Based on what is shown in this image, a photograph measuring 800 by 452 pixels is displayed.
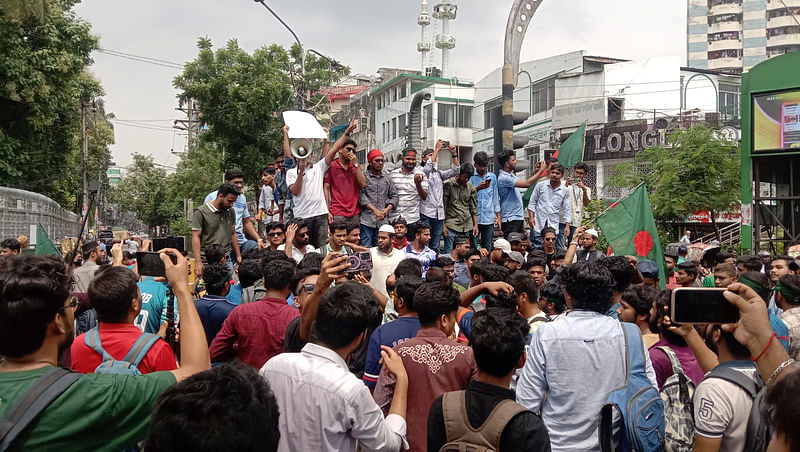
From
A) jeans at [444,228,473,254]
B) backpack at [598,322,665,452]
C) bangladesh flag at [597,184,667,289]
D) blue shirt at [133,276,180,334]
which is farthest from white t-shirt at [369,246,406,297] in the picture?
backpack at [598,322,665,452]

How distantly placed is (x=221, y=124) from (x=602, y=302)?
27.2 meters

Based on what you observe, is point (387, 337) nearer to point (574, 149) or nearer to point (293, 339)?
point (293, 339)

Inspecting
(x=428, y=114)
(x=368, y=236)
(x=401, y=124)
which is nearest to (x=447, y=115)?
(x=428, y=114)

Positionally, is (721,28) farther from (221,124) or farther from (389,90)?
(221,124)

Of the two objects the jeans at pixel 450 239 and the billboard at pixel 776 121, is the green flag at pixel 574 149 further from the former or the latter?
the billboard at pixel 776 121

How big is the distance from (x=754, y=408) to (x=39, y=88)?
72.0 feet

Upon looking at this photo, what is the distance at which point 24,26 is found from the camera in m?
19.9

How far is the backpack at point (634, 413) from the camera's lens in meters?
3.24

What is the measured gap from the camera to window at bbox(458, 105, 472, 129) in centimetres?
4728

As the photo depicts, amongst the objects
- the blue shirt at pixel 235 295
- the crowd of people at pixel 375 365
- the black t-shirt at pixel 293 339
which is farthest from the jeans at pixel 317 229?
the black t-shirt at pixel 293 339

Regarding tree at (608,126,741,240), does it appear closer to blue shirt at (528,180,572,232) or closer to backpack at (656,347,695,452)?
blue shirt at (528,180,572,232)

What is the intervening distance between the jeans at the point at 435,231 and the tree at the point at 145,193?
59184mm

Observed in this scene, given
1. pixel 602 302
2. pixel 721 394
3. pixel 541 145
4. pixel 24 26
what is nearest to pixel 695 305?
pixel 721 394

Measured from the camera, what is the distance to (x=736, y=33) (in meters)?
71.6
